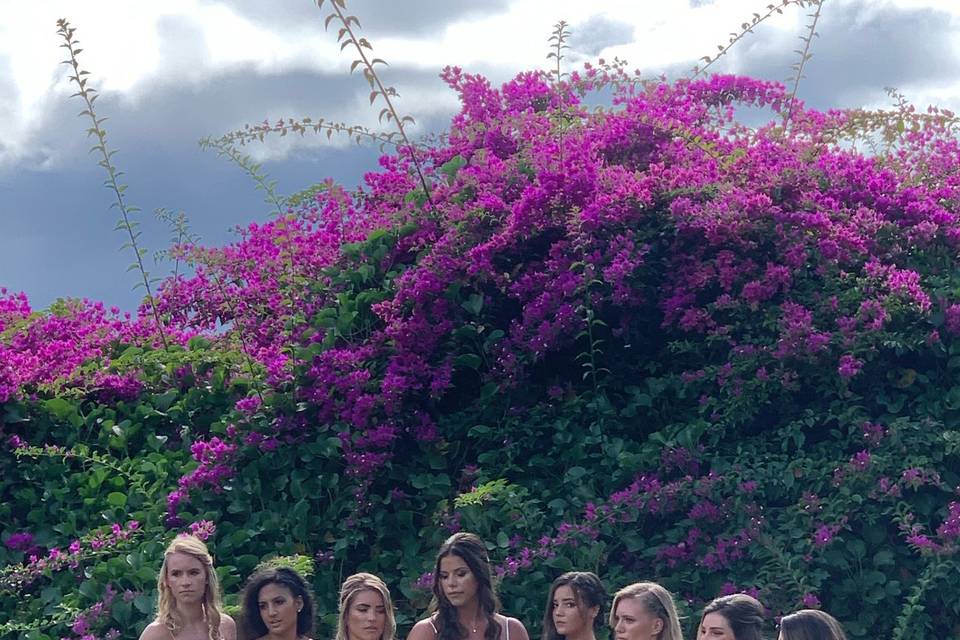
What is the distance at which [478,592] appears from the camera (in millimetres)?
4793

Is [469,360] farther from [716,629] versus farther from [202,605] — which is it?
[716,629]

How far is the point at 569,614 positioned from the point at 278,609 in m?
1.11

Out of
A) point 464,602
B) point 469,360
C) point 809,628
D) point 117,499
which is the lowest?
point 809,628

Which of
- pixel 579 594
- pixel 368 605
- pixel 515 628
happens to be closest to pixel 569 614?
pixel 579 594

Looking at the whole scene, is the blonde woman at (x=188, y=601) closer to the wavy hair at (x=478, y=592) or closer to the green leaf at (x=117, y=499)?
the wavy hair at (x=478, y=592)

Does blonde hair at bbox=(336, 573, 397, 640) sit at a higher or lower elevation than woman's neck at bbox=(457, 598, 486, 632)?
higher

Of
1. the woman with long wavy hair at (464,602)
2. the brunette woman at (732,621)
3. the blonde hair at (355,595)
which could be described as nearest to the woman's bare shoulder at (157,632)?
the blonde hair at (355,595)

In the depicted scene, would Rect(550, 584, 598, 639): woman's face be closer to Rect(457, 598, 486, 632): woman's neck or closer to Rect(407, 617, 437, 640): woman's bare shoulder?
Rect(457, 598, 486, 632): woman's neck

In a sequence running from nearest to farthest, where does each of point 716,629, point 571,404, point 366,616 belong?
point 716,629
point 366,616
point 571,404

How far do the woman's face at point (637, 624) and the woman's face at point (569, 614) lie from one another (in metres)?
0.26

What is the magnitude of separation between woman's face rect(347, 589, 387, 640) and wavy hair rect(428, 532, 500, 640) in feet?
0.79

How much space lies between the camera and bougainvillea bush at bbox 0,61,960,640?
5.48 meters

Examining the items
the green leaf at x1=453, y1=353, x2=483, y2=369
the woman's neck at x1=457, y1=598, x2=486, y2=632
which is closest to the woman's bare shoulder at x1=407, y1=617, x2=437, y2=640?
the woman's neck at x1=457, y1=598, x2=486, y2=632

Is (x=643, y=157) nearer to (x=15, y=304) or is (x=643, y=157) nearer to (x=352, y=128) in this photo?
(x=352, y=128)
